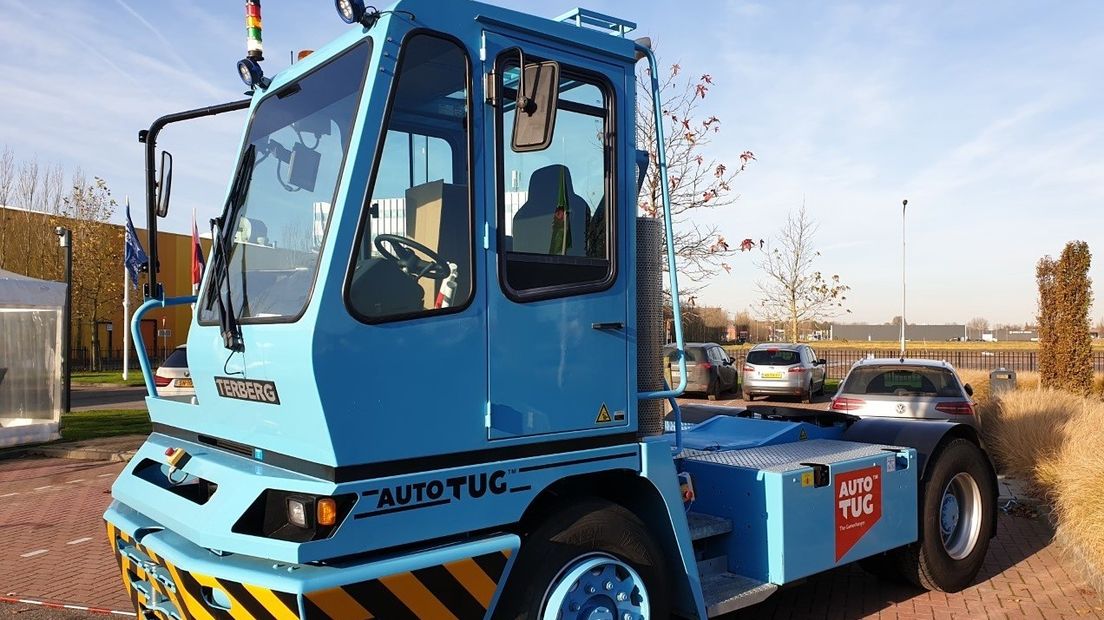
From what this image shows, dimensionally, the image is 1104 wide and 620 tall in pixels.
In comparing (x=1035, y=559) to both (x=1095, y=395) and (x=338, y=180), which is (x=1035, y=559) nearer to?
(x=338, y=180)

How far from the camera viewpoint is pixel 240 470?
321 cm

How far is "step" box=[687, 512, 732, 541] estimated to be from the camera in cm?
408

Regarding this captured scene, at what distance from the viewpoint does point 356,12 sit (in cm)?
307

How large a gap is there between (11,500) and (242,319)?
24.7 feet

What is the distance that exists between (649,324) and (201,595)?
2.18m

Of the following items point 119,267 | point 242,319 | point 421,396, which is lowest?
point 421,396

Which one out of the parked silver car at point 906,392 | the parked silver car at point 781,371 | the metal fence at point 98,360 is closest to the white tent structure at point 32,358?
the parked silver car at point 906,392

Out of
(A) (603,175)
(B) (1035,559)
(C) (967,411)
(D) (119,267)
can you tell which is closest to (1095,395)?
(C) (967,411)

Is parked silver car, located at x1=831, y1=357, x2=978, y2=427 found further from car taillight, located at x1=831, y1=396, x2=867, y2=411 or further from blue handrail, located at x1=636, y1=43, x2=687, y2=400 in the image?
→ blue handrail, located at x1=636, y1=43, x2=687, y2=400

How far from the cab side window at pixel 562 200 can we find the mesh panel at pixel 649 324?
0.70ft

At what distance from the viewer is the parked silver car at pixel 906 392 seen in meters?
10.2

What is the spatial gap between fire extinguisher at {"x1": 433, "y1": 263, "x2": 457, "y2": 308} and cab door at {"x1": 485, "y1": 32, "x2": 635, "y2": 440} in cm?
15

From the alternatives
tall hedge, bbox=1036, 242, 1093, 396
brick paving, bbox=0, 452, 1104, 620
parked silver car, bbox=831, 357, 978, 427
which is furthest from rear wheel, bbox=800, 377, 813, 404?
Result: brick paving, bbox=0, 452, 1104, 620

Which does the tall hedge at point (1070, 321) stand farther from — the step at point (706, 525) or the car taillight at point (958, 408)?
the step at point (706, 525)
